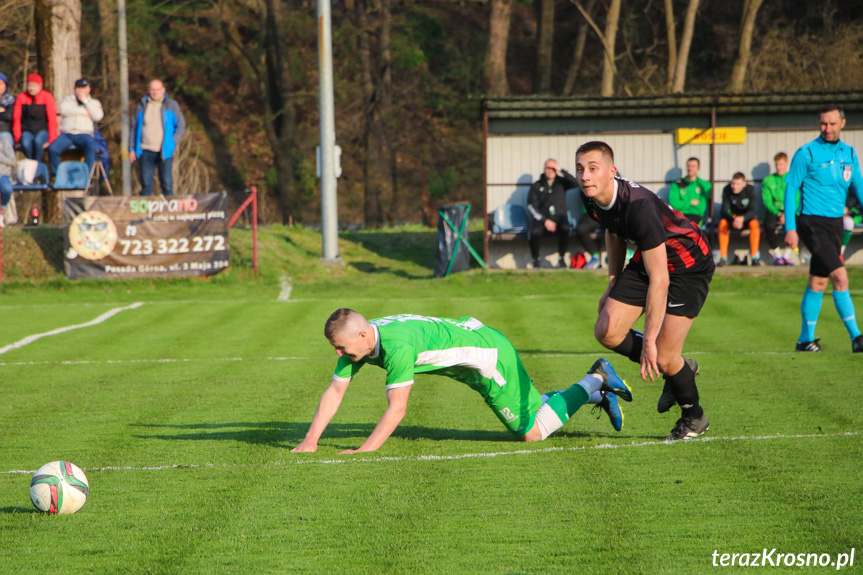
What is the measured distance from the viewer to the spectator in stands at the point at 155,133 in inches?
671

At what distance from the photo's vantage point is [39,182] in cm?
1811

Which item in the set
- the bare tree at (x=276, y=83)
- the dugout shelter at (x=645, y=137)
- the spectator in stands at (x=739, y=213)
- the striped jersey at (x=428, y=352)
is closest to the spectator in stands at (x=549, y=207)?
the dugout shelter at (x=645, y=137)

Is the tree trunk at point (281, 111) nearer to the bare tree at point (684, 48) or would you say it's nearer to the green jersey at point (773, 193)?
the bare tree at point (684, 48)

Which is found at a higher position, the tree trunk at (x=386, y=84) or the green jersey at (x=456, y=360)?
the tree trunk at (x=386, y=84)

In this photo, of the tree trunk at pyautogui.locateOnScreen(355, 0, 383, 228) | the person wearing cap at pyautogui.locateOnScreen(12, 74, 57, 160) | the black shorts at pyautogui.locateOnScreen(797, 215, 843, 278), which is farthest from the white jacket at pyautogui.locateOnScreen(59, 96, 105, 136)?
the tree trunk at pyautogui.locateOnScreen(355, 0, 383, 228)

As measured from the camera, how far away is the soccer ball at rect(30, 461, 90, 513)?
15.4 ft

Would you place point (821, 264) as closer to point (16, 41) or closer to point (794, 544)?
point (794, 544)

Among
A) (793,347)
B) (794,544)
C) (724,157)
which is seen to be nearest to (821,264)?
(793,347)

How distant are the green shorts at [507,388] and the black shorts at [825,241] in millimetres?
4560

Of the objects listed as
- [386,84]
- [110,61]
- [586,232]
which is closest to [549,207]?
[586,232]

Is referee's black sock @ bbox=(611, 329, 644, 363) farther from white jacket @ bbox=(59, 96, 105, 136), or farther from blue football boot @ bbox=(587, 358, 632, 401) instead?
white jacket @ bbox=(59, 96, 105, 136)

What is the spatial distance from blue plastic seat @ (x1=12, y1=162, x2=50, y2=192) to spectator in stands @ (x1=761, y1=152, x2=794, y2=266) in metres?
14.0

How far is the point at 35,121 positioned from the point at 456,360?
15.0 metres
